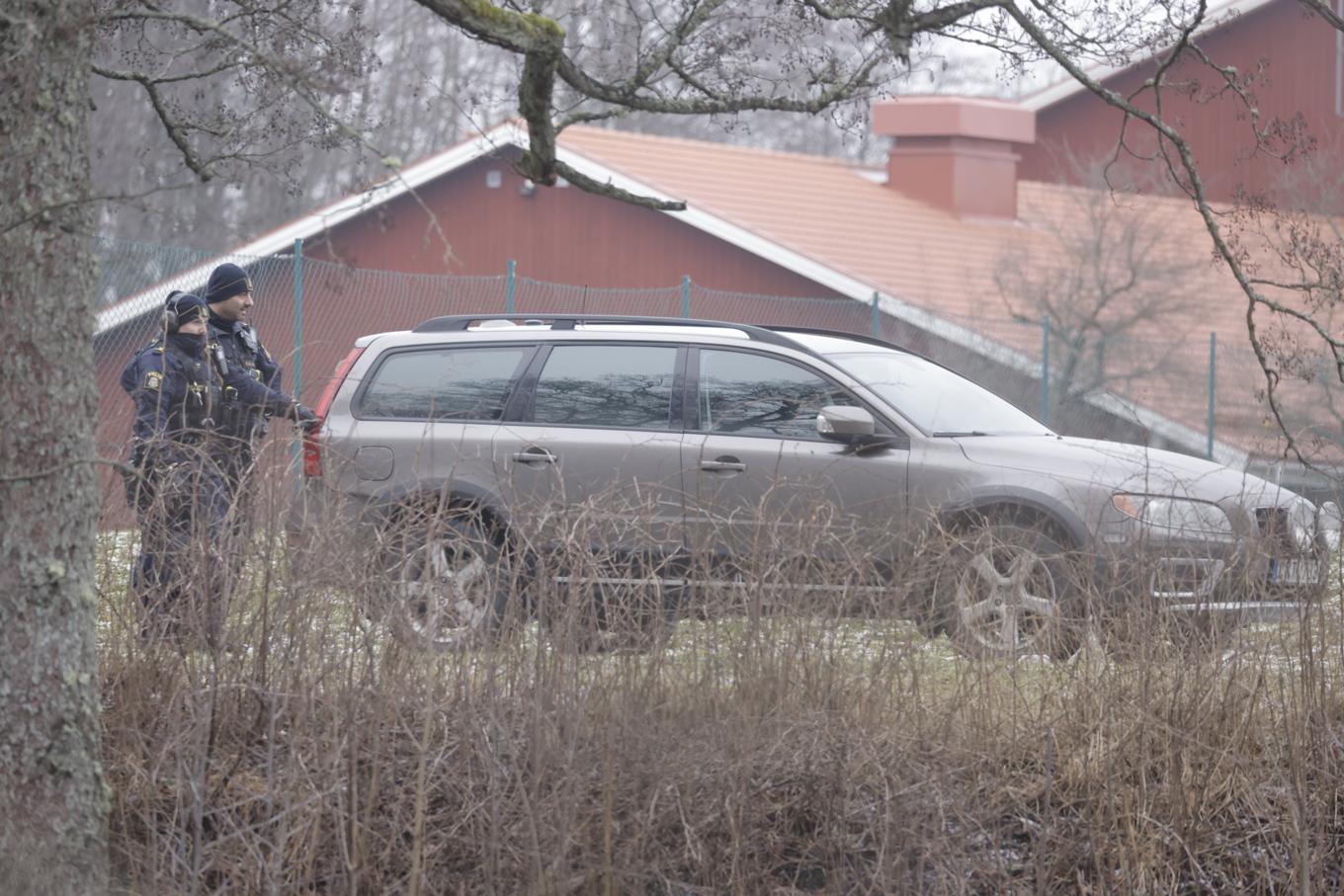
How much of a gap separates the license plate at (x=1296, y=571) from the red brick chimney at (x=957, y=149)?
717 inches

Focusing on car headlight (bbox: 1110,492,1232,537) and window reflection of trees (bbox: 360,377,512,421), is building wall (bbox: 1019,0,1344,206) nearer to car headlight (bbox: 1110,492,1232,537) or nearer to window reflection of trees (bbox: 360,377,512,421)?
window reflection of trees (bbox: 360,377,512,421)

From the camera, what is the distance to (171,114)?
7.27 meters

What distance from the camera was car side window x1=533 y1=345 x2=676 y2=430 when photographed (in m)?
7.68

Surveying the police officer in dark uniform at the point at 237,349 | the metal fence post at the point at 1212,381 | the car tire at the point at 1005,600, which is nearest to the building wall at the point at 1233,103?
the metal fence post at the point at 1212,381

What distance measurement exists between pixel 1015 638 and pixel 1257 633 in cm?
83

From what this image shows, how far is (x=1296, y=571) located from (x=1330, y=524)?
40cm

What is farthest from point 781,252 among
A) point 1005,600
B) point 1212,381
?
point 1005,600

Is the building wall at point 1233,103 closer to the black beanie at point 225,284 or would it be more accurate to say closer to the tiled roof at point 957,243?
the tiled roof at point 957,243

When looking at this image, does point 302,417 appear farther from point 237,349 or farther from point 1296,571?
point 1296,571

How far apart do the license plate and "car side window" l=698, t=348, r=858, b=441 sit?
7.81ft

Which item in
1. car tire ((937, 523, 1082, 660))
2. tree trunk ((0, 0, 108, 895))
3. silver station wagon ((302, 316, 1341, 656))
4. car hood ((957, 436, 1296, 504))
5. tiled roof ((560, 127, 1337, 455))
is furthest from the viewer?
tiled roof ((560, 127, 1337, 455))

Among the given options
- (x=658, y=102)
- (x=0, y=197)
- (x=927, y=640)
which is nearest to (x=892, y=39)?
(x=658, y=102)

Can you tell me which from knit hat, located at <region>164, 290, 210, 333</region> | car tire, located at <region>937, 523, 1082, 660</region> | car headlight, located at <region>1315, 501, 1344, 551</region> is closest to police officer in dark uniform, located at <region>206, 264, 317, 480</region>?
knit hat, located at <region>164, 290, 210, 333</region>

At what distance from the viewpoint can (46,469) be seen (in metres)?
4.64
